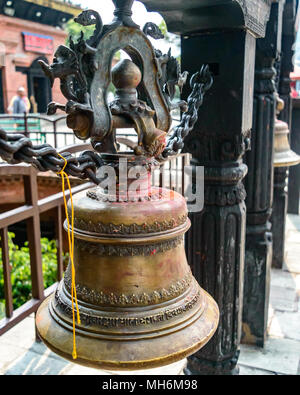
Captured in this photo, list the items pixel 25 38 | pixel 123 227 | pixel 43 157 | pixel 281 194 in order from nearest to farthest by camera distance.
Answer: pixel 43 157 < pixel 123 227 < pixel 281 194 < pixel 25 38

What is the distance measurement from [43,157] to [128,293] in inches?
15.6

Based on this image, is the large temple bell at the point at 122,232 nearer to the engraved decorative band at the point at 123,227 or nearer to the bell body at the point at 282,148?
the engraved decorative band at the point at 123,227

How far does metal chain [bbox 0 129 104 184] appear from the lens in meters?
0.81

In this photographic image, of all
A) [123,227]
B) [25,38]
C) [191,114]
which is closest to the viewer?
[123,227]

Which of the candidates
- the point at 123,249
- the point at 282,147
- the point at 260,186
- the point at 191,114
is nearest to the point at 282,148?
the point at 282,147

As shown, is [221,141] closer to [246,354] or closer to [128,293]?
[128,293]

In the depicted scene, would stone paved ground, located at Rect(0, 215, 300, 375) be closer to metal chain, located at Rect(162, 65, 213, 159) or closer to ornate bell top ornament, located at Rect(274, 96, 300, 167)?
ornate bell top ornament, located at Rect(274, 96, 300, 167)

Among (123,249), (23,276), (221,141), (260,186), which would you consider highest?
(221,141)

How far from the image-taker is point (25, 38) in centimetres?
1891

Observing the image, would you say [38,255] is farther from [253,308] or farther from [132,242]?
[132,242]

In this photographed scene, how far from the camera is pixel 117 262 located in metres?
1.02
